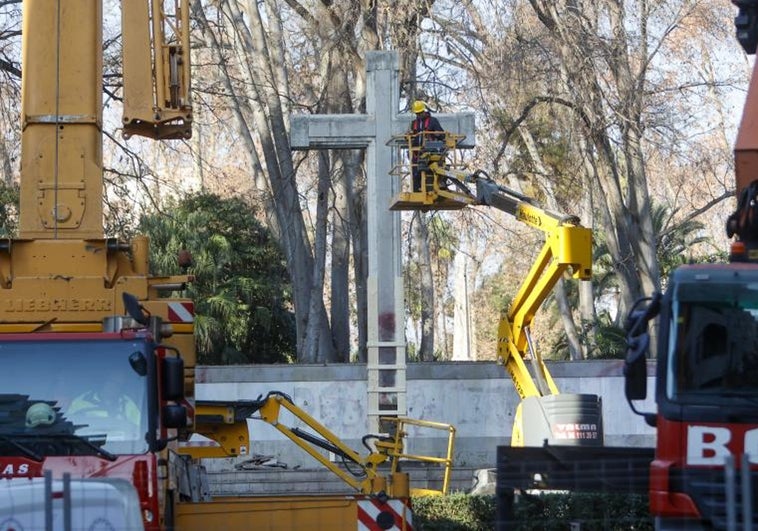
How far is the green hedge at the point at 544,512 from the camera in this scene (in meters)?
12.2

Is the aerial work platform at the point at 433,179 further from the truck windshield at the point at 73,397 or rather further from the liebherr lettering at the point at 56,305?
the truck windshield at the point at 73,397

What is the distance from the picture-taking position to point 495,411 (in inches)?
938

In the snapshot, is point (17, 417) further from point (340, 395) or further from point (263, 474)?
point (340, 395)

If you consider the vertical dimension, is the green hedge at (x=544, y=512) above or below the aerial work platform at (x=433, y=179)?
below

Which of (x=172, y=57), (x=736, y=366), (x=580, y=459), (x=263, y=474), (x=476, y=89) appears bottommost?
(x=263, y=474)

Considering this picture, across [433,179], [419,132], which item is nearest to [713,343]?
[433,179]

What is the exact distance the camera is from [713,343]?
31.7ft

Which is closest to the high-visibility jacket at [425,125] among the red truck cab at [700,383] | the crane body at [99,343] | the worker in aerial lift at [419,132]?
the worker in aerial lift at [419,132]

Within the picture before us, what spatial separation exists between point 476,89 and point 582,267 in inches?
380

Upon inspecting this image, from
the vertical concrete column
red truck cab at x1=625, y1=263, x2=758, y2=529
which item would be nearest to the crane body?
red truck cab at x1=625, y1=263, x2=758, y2=529

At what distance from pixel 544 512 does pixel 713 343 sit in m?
4.07

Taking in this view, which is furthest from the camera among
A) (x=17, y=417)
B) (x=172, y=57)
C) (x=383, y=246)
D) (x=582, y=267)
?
(x=383, y=246)

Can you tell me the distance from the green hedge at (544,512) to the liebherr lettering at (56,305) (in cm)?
390

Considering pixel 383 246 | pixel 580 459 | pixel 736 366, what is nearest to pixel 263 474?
pixel 383 246
